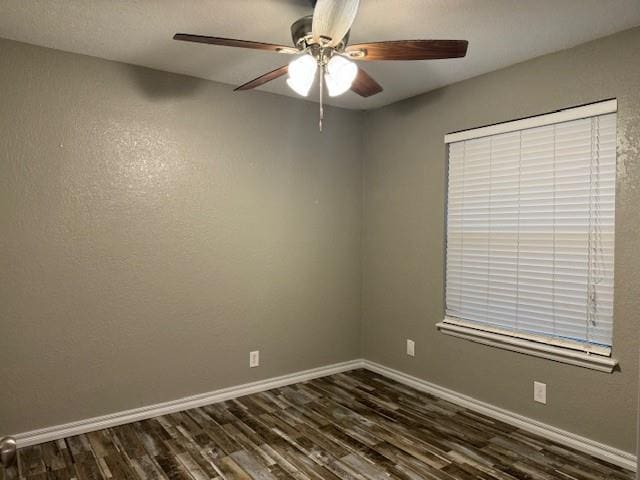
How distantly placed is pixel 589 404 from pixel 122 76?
3.52 m

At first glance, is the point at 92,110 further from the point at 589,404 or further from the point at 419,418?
the point at 589,404

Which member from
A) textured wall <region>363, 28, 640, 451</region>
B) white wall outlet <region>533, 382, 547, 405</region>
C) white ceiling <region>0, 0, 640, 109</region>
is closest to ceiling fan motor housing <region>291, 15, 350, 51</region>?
white ceiling <region>0, 0, 640, 109</region>

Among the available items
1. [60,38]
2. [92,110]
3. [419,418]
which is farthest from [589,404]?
[60,38]

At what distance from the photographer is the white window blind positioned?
2611 millimetres

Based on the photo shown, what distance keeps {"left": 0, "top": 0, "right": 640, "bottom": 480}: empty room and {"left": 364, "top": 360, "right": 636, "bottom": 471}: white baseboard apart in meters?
0.02

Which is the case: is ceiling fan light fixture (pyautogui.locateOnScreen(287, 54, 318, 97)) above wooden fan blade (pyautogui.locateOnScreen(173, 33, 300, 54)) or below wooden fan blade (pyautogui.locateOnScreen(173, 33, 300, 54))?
below

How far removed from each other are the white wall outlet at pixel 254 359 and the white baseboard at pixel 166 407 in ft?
0.46

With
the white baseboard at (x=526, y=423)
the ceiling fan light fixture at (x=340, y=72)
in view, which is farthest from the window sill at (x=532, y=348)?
the ceiling fan light fixture at (x=340, y=72)

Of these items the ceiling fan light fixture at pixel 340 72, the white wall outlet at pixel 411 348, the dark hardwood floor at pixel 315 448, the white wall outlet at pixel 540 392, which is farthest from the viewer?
the white wall outlet at pixel 411 348

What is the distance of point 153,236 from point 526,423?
108 inches

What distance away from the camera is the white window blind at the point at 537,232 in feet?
8.57

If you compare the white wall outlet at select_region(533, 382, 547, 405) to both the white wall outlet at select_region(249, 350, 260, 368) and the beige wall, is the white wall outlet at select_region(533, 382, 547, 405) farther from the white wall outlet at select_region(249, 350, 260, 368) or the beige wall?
the white wall outlet at select_region(249, 350, 260, 368)

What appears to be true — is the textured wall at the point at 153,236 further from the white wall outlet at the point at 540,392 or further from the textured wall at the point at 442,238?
the white wall outlet at the point at 540,392

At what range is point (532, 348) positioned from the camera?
2877 millimetres
